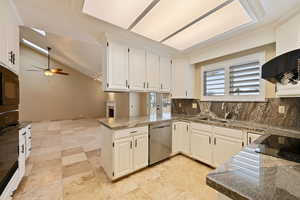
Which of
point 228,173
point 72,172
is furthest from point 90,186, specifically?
point 228,173

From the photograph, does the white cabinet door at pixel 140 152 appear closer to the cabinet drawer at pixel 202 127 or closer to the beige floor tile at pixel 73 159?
the cabinet drawer at pixel 202 127

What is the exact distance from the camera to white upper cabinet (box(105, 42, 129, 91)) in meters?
2.16

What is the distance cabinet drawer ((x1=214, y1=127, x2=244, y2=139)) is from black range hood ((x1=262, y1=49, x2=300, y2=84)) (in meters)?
1.15

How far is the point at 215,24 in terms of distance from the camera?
5.39ft

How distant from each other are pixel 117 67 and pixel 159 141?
5.40 ft

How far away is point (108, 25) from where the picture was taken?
1.85 m

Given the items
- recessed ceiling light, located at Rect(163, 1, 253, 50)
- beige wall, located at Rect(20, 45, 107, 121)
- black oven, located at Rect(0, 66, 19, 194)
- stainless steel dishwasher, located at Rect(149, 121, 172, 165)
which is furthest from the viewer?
beige wall, located at Rect(20, 45, 107, 121)

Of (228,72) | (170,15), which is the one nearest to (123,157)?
(170,15)

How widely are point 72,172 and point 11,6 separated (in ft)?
8.58

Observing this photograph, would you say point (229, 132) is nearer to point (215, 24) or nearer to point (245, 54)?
point (245, 54)

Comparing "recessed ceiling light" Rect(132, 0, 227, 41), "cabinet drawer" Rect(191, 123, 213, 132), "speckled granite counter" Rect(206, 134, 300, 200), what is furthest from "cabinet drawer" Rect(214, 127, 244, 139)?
"recessed ceiling light" Rect(132, 0, 227, 41)

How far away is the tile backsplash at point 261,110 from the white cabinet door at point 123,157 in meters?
1.91

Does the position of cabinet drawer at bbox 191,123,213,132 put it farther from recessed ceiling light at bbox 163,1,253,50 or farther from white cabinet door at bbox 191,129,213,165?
recessed ceiling light at bbox 163,1,253,50

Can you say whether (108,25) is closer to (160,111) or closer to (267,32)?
(160,111)
